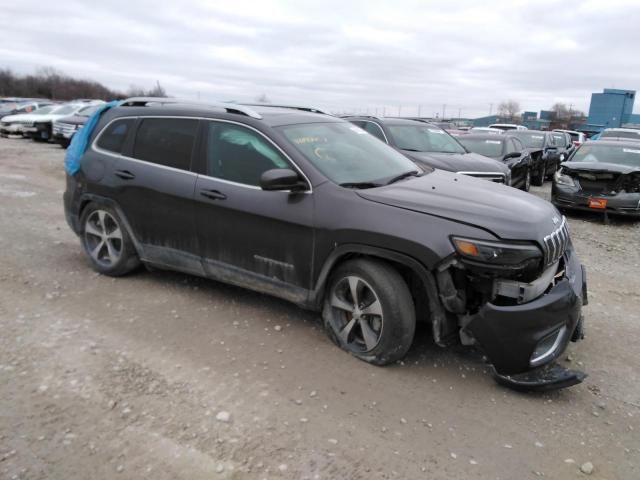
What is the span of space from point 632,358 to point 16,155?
661 inches

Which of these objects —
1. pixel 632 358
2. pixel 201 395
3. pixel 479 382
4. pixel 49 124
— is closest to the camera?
pixel 201 395

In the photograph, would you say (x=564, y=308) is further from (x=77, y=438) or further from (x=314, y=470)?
(x=77, y=438)

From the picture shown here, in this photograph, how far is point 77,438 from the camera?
283 centimetres

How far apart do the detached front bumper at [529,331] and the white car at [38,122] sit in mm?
20671

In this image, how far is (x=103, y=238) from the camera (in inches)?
204

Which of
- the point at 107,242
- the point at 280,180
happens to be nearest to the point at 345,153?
the point at 280,180

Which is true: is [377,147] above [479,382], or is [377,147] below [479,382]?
above

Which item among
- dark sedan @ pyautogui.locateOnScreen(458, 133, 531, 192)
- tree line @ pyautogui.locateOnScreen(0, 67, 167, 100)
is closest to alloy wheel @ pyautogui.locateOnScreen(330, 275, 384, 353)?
dark sedan @ pyautogui.locateOnScreen(458, 133, 531, 192)

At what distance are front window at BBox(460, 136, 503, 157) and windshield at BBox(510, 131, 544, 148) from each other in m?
3.80

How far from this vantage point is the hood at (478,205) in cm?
335

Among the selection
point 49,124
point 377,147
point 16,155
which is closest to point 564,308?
point 377,147

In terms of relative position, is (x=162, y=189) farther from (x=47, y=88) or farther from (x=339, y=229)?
(x=47, y=88)

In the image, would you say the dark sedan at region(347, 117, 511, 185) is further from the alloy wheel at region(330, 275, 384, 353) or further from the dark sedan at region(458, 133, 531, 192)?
the alloy wheel at region(330, 275, 384, 353)

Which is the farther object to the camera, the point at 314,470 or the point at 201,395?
the point at 201,395
